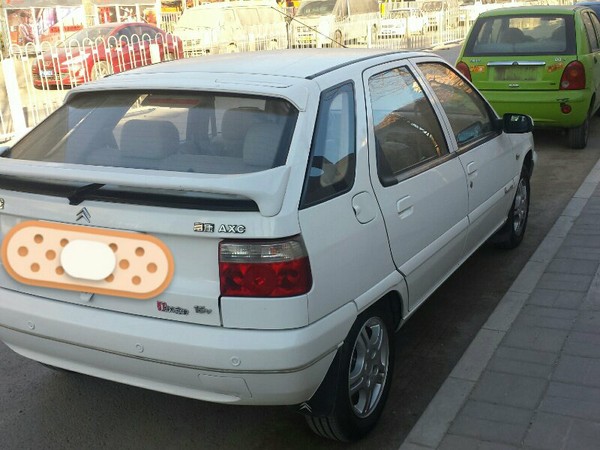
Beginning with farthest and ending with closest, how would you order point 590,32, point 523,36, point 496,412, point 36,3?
point 36,3
point 590,32
point 523,36
point 496,412

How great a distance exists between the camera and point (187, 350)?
273 cm

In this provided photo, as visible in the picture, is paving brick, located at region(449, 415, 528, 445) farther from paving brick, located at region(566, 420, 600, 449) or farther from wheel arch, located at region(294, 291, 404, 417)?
wheel arch, located at region(294, 291, 404, 417)

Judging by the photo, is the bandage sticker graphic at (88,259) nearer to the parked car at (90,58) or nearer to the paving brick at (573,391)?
the paving brick at (573,391)

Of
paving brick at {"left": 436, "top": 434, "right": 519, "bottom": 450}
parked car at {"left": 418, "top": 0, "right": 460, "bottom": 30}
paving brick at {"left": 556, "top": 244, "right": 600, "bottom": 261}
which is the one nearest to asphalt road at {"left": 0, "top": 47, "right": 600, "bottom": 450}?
paving brick at {"left": 436, "top": 434, "right": 519, "bottom": 450}

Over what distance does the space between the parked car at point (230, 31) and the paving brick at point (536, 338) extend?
10168 millimetres

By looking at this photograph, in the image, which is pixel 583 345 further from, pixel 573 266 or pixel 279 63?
pixel 279 63

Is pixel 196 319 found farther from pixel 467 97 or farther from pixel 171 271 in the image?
pixel 467 97

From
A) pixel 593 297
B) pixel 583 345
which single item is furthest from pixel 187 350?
pixel 593 297

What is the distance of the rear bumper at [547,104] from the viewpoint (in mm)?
8695

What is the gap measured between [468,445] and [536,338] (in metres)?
1.21

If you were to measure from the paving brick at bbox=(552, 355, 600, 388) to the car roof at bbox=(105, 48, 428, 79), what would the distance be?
6.20 ft

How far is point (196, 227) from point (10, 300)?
101 cm

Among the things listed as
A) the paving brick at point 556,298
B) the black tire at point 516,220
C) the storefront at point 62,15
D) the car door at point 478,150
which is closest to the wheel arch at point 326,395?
the car door at point 478,150

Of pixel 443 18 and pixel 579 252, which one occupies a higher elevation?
pixel 443 18
